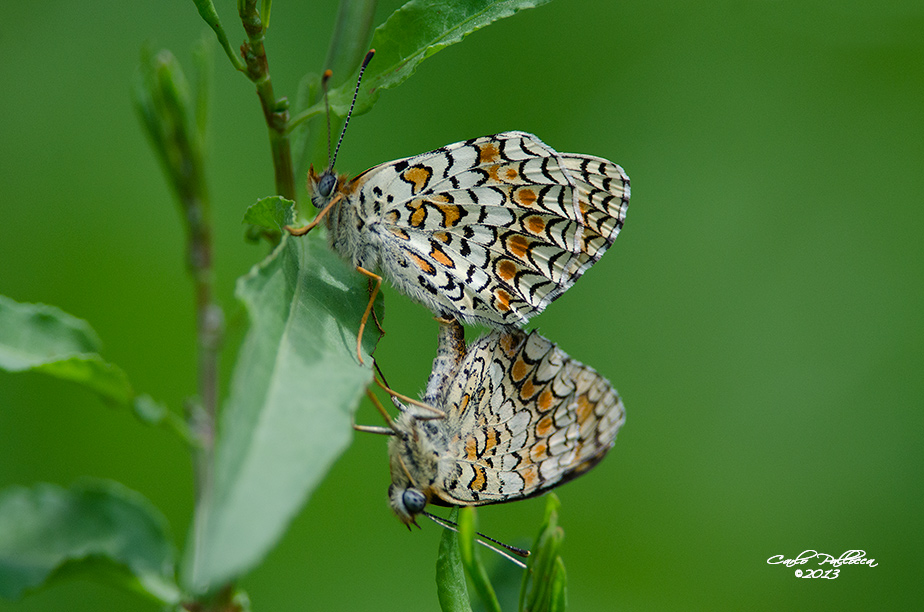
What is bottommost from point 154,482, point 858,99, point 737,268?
point 154,482

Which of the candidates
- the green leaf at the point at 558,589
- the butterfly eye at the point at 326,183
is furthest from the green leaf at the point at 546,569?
the butterfly eye at the point at 326,183

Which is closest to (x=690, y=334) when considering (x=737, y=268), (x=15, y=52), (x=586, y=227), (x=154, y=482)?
(x=737, y=268)

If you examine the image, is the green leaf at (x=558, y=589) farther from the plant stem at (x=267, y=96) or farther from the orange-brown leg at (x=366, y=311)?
the plant stem at (x=267, y=96)

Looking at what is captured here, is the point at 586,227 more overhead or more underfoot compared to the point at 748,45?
more underfoot

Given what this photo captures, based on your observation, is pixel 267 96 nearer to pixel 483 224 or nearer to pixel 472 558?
pixel 483 224

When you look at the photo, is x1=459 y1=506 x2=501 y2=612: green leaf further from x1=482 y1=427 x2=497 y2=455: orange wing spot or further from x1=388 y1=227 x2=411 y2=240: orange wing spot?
x1=388 y1=227 x2=411 y2=240: orange wing spot

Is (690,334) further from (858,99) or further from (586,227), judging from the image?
(586,227)
